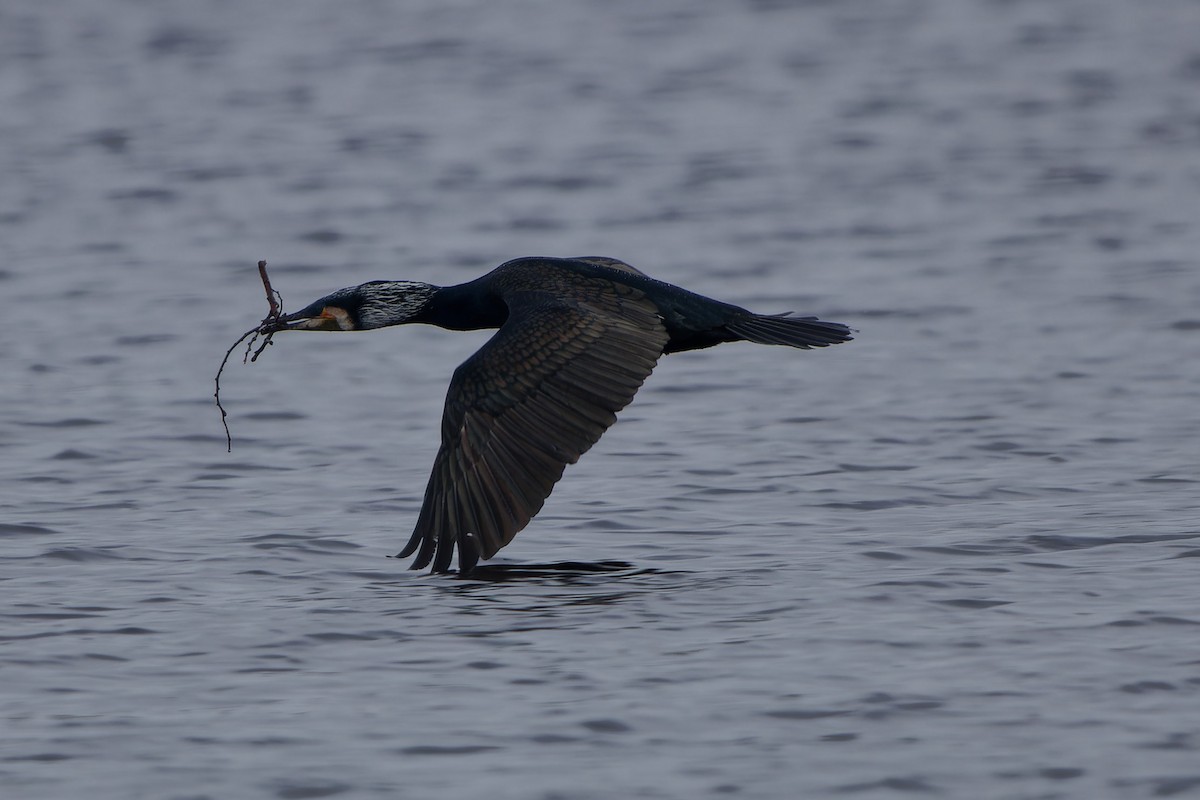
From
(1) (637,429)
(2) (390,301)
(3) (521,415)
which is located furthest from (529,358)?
(1) (637,429)

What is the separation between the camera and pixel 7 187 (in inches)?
735

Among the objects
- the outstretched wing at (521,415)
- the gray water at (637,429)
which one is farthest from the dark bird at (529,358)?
the gray water at (637,429)

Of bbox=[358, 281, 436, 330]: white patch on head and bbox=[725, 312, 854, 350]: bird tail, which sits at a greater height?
bbox=[358, 281, 436, 330]: white patch on head

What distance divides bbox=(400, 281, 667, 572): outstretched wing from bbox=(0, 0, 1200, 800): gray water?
0.31 m

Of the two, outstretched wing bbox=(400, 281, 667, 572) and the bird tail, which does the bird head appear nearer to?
outstretched wing bbox=(400, 281, 667, 572)

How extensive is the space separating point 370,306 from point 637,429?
7.10ft

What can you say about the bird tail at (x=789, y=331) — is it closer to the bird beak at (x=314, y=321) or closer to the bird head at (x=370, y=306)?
the bird head at (x=370, y=306)

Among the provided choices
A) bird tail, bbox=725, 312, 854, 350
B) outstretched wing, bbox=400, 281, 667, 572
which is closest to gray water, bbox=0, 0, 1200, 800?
outstretched wing, bbox=400, 281, 667, 572

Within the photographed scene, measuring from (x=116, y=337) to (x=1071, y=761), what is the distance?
8.66 metres

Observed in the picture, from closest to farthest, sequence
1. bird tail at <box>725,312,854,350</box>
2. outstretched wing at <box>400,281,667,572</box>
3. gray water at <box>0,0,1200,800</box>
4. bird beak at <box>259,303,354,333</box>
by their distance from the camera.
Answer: gray water at <box>0,0,1200,800</box>, outstretched wing at <box>400,281,667,572</box>, bird tail at <box>725,312,854,350</box>, bird beak at <box>259,303,354,333</box>

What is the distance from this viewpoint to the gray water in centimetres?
Answer: 656

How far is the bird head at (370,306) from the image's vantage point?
9578 mm

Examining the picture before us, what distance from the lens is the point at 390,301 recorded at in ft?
31.7

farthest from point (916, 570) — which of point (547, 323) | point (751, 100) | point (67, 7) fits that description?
point (67, 7)
